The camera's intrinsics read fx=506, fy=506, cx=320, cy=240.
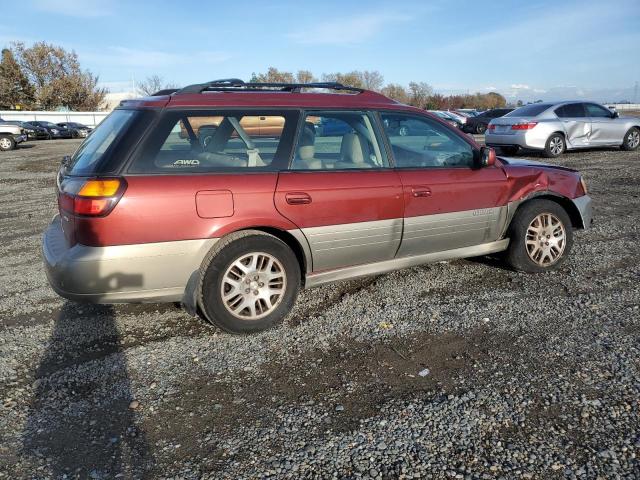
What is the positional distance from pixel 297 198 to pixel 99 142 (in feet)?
4.89

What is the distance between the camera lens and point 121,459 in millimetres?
2482

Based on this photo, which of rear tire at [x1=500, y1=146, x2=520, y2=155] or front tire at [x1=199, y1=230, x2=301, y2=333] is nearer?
front tire at [x1=199, y1=230, x2=301, y2=333]

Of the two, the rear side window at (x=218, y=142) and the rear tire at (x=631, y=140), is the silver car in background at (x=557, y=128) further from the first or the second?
the rear side window at (x=218, y=142)

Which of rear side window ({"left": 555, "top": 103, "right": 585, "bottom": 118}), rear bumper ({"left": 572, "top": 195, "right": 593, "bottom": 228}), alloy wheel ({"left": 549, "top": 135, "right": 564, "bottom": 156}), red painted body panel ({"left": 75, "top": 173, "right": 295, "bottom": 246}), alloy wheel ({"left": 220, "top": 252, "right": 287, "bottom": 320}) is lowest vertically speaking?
alloy wheel ({"left": 220, "top": 252, "right": 287, "bottom": 320})

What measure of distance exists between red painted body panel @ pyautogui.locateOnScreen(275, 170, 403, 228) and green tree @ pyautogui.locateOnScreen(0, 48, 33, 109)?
6768 centimetres

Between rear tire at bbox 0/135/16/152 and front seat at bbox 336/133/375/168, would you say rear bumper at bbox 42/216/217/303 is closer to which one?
front seat at bbox 336/133/375/168

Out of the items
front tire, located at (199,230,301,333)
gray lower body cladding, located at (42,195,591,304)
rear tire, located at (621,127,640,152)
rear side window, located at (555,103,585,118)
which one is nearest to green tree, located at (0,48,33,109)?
rear side window, located at (555,103,585,118)

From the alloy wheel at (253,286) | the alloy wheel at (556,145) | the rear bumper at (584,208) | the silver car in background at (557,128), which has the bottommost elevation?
the alloy wheel at (253,286)

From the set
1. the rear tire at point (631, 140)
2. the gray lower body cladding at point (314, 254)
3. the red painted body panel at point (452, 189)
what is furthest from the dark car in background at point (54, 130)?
the red painted body panel at point (452, 189)

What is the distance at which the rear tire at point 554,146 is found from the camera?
13828 mm

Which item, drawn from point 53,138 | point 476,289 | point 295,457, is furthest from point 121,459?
point 53,138

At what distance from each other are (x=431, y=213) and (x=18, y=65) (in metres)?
68.8

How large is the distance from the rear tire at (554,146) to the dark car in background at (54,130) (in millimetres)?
35082

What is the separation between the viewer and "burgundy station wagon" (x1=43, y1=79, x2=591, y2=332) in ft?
11.0
